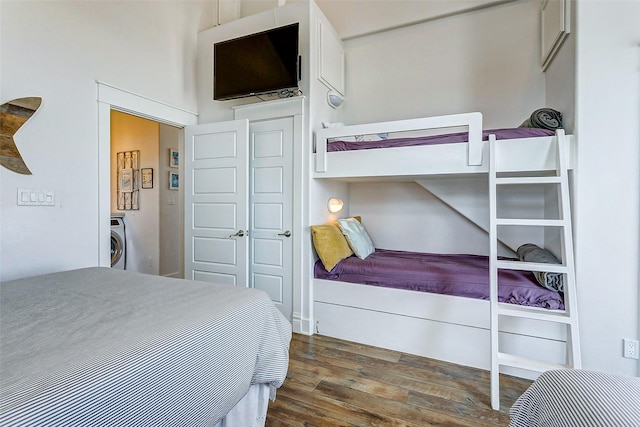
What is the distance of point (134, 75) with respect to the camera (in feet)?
8.71

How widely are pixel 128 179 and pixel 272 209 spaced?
2.87m

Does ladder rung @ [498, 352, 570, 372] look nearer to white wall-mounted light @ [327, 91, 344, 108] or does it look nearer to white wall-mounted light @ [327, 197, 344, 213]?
white wall-mounted light @ [327, 197, 344, 213]

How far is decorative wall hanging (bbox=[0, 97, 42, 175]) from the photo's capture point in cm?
188

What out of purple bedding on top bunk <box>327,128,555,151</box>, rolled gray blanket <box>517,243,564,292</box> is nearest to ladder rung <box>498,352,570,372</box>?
rolled gray blanket <box>517,243,564,292</box>

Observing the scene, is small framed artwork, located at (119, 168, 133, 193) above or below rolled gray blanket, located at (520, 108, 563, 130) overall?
below

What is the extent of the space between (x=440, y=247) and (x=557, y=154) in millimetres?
1480

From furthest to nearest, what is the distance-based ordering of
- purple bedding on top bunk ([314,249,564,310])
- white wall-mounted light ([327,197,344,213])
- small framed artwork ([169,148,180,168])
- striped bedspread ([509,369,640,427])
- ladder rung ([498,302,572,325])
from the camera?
small framed artwork ([169,148,180,168]) < white wall-mounted light ([327,197,344,213]) < purple bedding on top bunk ([314,249,564,310]) < ladder rung ([498,302,572,325]) < striped bedspread ([509,369,640,427])

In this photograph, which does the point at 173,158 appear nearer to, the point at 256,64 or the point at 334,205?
the point at 256,64

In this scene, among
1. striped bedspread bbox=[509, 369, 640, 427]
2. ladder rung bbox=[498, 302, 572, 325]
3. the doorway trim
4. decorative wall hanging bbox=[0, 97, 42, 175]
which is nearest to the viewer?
striped bedspread bbox=[509, 369, 640, 427]

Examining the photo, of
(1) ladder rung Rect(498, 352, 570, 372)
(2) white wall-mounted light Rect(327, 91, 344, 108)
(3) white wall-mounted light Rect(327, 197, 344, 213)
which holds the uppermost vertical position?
(2) white wall-mounted light Rect(327, 91, 344, 108)

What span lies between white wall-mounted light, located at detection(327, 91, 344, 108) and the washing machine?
3.26 metres

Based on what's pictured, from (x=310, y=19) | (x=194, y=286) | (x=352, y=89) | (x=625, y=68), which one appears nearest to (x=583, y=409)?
(x=194, y=286)

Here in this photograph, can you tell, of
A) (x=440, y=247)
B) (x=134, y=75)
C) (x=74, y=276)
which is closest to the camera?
(x=74, y=276)

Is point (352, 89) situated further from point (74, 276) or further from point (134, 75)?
point (74, 276)
